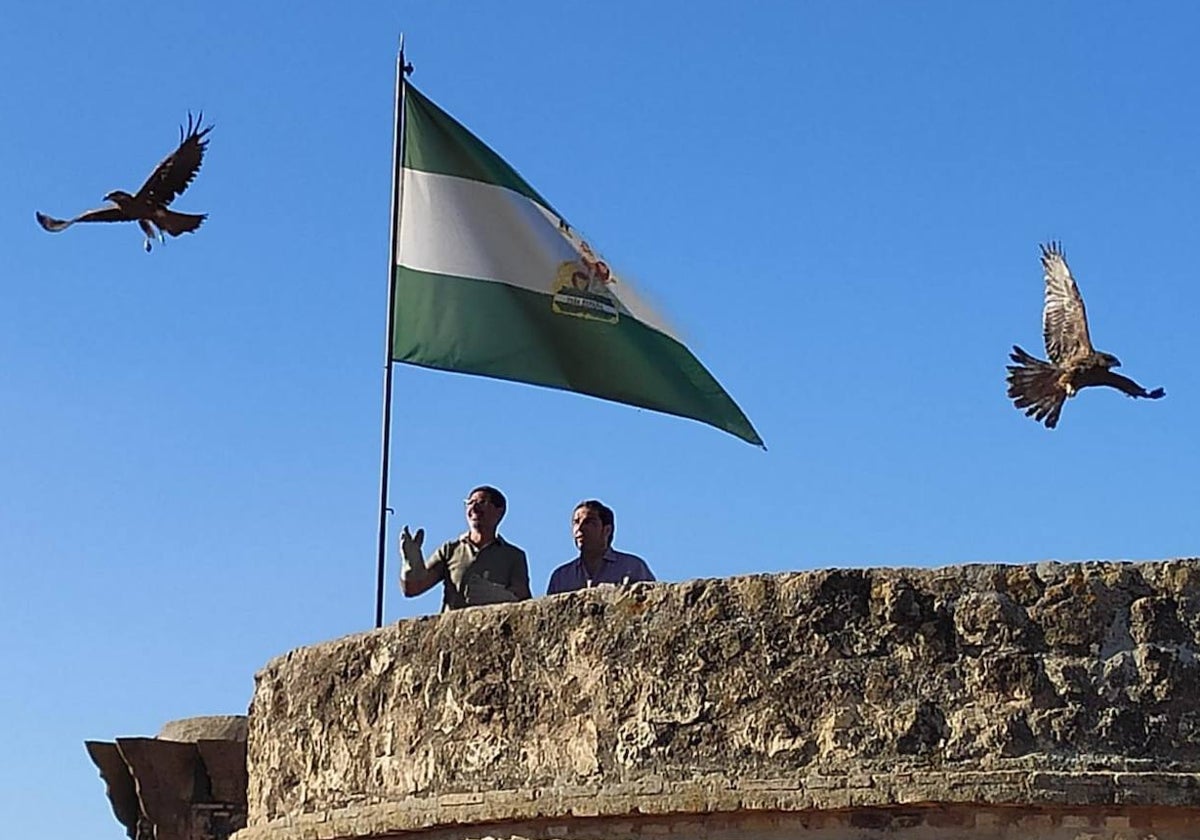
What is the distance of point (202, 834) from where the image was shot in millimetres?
9906

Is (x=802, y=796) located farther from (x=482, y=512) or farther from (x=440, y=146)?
(x=440, y=146)

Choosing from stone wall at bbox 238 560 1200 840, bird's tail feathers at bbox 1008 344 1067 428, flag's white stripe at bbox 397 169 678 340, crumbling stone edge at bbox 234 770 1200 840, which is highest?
flag's white stripe at bbox 397 169 678 340

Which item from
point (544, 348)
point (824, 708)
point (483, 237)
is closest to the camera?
point (824, 708)

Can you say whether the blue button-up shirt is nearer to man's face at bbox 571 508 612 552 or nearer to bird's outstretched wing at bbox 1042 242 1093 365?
man's face at bbox 571 508 612 552

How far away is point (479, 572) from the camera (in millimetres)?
8117

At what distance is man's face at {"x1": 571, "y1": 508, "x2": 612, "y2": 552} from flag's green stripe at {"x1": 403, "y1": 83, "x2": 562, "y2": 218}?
99.9 inches

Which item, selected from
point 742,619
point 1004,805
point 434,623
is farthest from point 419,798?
point 1004,805

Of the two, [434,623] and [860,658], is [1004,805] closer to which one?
[860,658]

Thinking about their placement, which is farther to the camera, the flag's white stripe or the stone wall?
the flag's white stripe

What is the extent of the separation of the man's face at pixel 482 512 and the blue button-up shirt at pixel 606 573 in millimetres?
306

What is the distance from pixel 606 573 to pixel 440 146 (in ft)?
9.24

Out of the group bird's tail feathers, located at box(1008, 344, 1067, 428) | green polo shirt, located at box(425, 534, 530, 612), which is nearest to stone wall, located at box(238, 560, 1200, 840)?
green polo shirt, located at box(425, 534, 530, 612)

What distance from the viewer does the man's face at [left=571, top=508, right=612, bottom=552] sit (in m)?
8.02

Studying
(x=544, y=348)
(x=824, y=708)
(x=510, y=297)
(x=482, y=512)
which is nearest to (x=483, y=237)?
(x=510, y=297)
